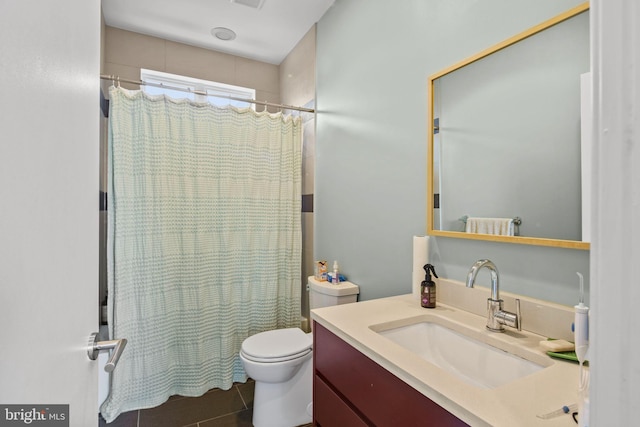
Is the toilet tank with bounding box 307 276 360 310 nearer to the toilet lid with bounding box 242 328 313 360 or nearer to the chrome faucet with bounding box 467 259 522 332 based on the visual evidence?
the toilet lid with bounding box 242 328 313 360

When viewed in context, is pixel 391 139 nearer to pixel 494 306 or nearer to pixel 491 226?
pixel 491 226

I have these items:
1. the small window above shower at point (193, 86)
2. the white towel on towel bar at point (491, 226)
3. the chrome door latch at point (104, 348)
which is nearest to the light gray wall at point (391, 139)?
the white towel on towel bar at point (491, 226)

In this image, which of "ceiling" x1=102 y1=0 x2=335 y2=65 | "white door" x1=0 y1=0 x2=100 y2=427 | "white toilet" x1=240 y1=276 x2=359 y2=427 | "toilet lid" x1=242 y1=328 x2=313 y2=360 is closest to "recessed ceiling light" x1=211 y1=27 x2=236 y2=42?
"ceiling" x1=102 y1=0 x2=335 y2=65

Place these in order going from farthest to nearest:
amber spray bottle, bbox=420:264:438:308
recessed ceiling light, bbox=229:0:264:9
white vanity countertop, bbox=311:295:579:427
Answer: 1. recessed ceiling light, bbox=229:0:264:9
2. amber spray bottle, bbox=420:264:438:308
3. white vanity countertop, bbox=311:295:579:427

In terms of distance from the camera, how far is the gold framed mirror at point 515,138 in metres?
0.99

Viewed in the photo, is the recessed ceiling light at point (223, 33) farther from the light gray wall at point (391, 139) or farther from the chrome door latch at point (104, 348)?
the chrome door latch at point (104, 348)

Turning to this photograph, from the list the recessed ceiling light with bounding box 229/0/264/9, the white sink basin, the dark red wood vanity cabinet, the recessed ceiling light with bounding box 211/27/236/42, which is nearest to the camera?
the dark red wood vanity cabinet

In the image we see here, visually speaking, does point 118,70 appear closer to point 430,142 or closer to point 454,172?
point 430,142

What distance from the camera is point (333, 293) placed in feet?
6.30

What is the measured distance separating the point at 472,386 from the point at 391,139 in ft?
4.13

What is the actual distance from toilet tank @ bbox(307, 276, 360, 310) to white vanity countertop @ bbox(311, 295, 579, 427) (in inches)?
25.7

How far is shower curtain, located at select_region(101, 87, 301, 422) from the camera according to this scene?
1929 mm

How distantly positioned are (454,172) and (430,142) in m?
0.19

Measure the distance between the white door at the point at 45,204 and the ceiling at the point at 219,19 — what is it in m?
1.85
